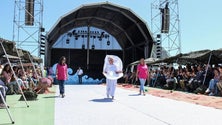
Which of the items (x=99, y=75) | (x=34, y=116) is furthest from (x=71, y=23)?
(x=34, y=116)

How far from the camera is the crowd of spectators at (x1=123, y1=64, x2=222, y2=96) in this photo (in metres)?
15.3

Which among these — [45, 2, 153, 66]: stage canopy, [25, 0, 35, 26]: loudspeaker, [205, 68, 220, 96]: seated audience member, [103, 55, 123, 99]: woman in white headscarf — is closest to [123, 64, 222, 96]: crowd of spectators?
[205, 68, 220, 96]: seated audience member

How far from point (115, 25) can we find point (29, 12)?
11777 mm

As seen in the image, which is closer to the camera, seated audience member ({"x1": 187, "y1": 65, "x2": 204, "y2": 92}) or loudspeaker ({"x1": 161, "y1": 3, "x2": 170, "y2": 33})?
seated audience member ({"x1": 187, "y1": 65, "x2": 204, "y2": 92})

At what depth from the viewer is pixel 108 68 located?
13031 mm

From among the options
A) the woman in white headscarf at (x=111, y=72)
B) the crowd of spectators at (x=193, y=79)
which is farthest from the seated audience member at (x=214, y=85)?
the woman in white headscarf at (x=111, y=72)

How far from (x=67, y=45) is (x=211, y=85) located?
2677 centimetres

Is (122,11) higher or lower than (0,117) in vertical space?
higher

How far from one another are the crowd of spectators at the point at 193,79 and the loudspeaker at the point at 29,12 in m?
10.6

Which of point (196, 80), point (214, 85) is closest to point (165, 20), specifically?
point (196, 80)

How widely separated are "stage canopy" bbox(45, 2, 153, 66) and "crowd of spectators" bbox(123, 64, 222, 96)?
8012mm

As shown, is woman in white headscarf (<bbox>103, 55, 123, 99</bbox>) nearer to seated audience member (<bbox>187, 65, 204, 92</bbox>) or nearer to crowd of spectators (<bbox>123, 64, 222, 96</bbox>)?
crowd of spectators (<bbox>123, 64, 222, 96</bbox>)

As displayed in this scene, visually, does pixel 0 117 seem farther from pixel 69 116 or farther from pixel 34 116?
pixel 69 116

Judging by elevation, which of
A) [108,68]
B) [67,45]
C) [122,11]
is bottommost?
[108,68]
